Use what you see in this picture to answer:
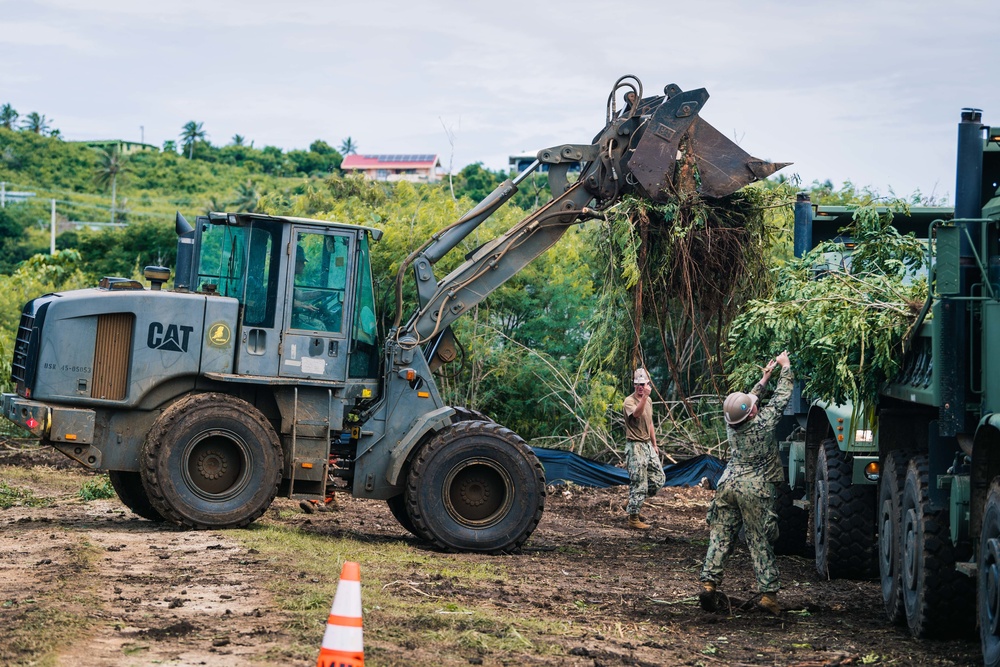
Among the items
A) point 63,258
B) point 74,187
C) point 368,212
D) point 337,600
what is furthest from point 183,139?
point 337,600

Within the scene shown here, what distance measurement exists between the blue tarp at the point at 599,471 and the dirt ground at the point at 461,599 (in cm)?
421

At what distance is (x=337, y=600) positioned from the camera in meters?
5.27

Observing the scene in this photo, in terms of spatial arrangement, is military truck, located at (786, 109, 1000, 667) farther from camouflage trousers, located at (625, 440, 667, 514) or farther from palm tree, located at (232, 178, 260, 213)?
palm tree, located at (232, 178, 260, 213)

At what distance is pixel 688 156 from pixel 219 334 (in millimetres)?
5250

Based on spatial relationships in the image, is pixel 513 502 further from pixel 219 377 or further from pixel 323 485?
pixel 219 377

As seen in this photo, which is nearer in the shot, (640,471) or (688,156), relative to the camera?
(688,156)

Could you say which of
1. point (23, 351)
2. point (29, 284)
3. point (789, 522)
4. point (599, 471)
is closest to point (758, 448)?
point (789, 522)

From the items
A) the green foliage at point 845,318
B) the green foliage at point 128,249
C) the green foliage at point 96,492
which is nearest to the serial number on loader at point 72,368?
the green foliage at point 96,492

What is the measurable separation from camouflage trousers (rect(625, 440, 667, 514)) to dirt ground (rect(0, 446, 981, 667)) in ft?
2.93

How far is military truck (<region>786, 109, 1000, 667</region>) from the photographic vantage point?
688 centimetres

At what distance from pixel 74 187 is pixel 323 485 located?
78.8m

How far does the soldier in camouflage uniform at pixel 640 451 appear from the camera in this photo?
48.7 ft

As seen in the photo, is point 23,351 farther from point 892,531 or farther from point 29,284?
point 29,284

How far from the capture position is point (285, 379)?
39.1 feet
